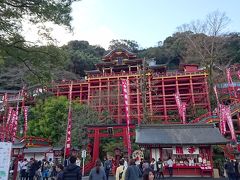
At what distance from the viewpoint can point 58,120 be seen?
92.1 ft

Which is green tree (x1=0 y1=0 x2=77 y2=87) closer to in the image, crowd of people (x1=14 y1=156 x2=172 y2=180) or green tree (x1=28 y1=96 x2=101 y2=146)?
crowd of people (x1=14 y1=156 x2=172 y2=180)

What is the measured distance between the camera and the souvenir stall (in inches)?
634

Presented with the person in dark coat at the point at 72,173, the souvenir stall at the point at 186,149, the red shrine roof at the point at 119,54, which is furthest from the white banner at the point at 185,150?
the red shrine roof at the point at 119,54

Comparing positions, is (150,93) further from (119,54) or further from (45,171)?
(45,171)

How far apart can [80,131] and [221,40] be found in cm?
2208

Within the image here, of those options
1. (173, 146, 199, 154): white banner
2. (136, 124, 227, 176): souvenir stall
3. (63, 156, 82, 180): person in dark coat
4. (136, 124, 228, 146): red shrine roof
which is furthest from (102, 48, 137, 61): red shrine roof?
(63, 156, 82, 180): person in dark coat

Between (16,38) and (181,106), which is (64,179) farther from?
(181,106)

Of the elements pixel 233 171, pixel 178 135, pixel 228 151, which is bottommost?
pixel 233 171

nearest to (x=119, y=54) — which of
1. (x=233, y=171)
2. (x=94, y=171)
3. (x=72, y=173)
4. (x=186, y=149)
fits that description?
(x=186, y=149)

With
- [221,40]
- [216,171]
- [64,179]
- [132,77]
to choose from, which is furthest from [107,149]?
[221,40]

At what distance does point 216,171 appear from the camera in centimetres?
1653

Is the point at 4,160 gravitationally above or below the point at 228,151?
above

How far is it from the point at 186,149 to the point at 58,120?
16173 mm

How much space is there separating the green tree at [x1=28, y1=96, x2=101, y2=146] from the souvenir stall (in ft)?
29.1
